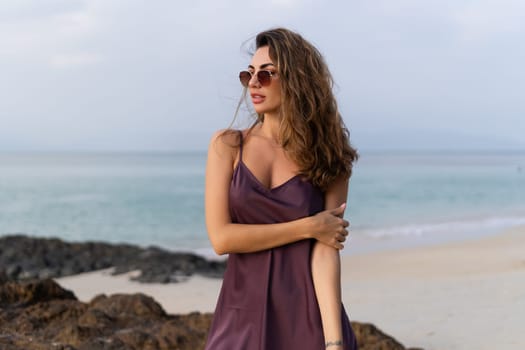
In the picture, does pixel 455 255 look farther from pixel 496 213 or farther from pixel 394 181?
pixel 394 181

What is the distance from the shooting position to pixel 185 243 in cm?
2289

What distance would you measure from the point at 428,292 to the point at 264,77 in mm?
7685

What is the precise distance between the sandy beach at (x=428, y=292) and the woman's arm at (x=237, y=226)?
405 centimetres

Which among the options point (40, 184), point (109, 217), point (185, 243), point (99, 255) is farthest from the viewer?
point (40, 184)

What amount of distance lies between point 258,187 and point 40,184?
172ft

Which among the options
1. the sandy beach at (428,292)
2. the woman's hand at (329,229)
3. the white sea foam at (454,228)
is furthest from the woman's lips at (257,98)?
the white sea foam at (454,228)

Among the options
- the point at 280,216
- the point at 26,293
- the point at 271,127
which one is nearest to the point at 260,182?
the point at 280,216

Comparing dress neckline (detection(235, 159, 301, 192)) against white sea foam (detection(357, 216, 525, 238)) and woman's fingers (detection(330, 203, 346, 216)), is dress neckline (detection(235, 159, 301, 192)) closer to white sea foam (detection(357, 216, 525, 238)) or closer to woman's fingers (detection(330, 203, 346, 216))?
woman's fingers (detection(330, 203, 346, 216))

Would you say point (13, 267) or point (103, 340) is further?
point (13, 267)

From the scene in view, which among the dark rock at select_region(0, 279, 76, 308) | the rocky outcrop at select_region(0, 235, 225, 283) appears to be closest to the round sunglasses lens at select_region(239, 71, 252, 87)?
the dark rock at select_region(0, 279, 76, 308)

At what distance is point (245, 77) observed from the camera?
284cm

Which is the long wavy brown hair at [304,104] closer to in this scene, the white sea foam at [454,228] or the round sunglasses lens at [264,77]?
the round sunglasses lens at [264,77]

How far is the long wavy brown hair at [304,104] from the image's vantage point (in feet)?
8.90

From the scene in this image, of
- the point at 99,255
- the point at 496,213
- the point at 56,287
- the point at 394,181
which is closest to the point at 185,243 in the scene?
the point at 99,255
